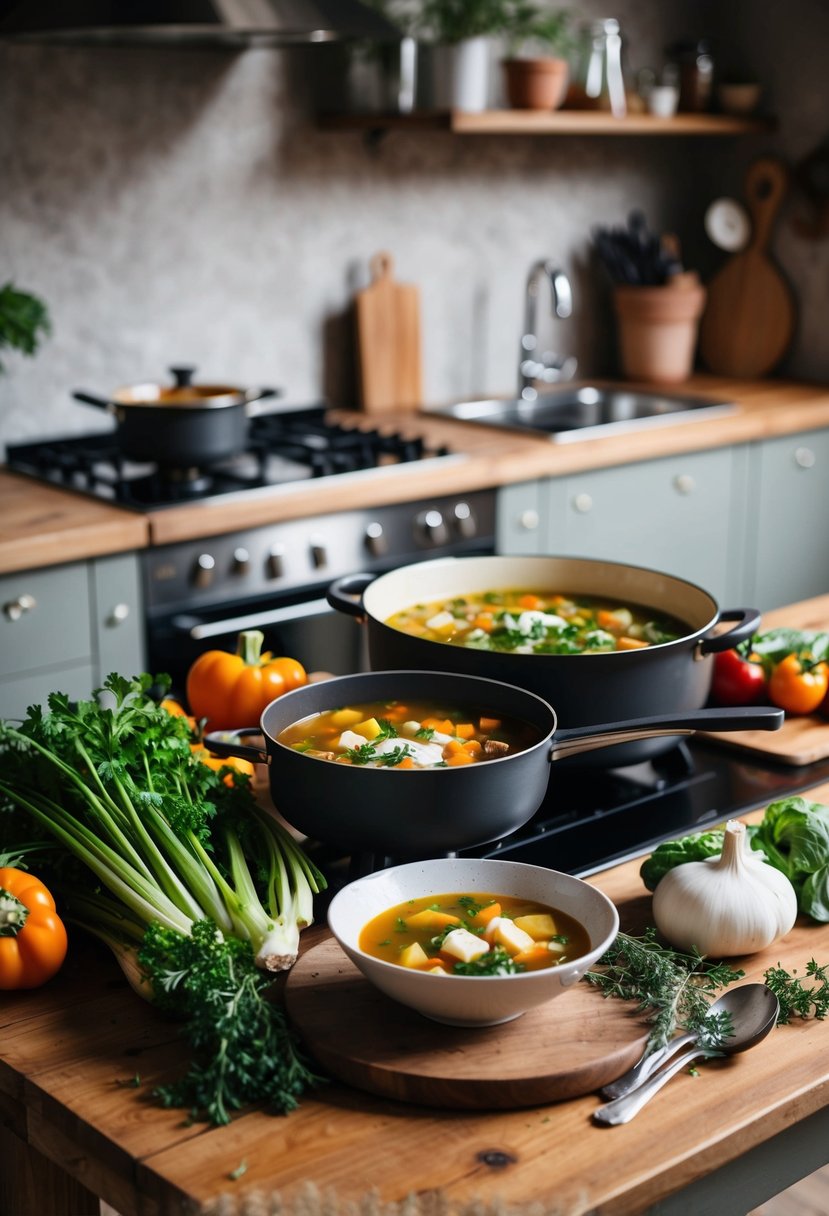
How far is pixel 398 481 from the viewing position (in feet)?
9.87

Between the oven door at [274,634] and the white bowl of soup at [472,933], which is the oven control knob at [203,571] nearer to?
the oven door at [274,634]

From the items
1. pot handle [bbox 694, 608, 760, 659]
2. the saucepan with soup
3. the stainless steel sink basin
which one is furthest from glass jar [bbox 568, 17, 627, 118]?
the saucepan with soup

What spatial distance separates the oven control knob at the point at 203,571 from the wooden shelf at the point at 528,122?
1354mm

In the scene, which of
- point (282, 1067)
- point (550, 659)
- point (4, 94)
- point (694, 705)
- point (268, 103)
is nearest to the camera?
point (282, 1067)

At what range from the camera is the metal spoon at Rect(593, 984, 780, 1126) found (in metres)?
0.97

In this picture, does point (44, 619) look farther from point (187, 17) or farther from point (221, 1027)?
point (221, 1027)

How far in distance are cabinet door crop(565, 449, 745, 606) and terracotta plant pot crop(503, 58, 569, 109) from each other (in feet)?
3.33

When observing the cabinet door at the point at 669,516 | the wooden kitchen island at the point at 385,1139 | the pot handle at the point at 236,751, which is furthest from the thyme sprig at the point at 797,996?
the cabinet door at the point at 669,516

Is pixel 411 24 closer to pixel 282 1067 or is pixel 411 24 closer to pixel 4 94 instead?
pixel 4 94

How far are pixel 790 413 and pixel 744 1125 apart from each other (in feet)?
10.3

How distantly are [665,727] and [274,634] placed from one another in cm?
172

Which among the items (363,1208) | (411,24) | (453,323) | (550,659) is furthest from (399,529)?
(363,1208)

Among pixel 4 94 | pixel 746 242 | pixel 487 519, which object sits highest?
pixel 4 94

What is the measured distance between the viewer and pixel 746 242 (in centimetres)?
443
